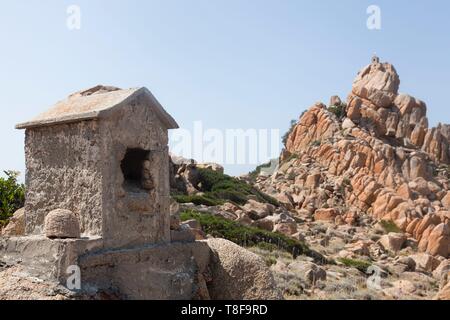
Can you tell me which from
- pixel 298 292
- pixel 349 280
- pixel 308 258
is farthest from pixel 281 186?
pixel 298 292

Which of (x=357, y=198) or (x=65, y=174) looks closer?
(x=65, y=174)

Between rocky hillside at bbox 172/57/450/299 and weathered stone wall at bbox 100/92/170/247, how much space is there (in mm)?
5507

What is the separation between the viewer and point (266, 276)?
25.8ft

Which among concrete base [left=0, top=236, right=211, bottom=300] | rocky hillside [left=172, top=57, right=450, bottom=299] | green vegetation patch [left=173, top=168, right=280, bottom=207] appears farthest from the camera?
green vegetation patch [left=173, top=168, right=280, bottom=207]

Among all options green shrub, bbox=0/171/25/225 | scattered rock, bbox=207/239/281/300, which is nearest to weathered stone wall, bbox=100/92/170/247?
scattered rock, bbox=207/239/281/300

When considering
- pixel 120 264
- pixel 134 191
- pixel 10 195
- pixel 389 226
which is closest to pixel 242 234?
pixel 10 195

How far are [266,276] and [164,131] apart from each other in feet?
9.43

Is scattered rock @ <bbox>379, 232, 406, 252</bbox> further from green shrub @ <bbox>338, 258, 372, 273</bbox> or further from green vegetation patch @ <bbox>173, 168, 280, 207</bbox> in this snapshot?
green vegetation patch @ <bbox>173, 168, 280, 207</bbox>

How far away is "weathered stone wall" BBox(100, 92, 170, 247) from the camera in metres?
6.80

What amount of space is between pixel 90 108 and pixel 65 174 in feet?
3.41

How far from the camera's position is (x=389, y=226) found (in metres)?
29.9

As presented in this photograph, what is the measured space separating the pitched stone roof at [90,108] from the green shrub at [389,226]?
80.8 feet

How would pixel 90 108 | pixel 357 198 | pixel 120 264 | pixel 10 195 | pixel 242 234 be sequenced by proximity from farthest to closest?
pixel 357 198, pixel 242 234, pixel 10 195, pixel 90 108, pixel 120 264

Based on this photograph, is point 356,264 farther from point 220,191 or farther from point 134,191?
point 134,191
